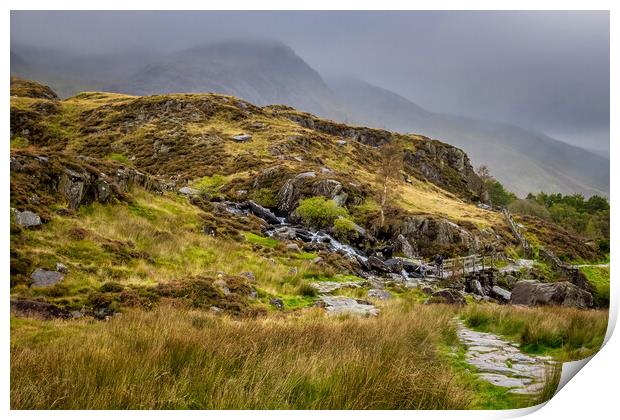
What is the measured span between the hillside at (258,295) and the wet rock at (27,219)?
45 millimetres

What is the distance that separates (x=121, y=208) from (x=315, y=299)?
856 cm

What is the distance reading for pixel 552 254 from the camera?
27703mm

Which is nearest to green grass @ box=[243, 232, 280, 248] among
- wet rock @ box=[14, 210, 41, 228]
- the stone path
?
wet rock @ box=[14, 210, 41, 228]

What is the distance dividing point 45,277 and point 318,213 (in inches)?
826

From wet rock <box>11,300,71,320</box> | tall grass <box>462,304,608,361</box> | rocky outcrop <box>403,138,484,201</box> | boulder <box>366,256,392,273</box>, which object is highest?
rocky outcrop <box>403,138,484,201</box>

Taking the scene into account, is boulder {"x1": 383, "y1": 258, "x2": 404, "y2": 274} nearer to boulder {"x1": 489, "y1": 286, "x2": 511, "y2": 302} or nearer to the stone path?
boulder {"x1": 489, "y1": 286, "x2": 511, "y2": 302}

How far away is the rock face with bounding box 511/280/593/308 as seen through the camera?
11.9m

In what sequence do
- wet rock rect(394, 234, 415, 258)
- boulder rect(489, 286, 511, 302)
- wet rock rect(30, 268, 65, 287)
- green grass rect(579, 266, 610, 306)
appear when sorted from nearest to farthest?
wet rock rect(30, 268, 65, 287)
green grass rect(579, 266, 610, 306)
boulder rect(489, 286, 511, 302)
wet rock rect(394, 234, 415, 258)

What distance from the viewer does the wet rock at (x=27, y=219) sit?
10.2m

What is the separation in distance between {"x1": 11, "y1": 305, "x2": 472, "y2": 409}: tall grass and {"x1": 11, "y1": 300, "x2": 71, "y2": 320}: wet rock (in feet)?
4.10

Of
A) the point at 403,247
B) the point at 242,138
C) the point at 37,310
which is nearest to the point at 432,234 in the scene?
the point at 403,247

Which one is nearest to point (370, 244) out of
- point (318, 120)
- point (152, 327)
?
point (152, 327)

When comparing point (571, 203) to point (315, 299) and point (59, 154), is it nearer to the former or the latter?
point (315, 299)
